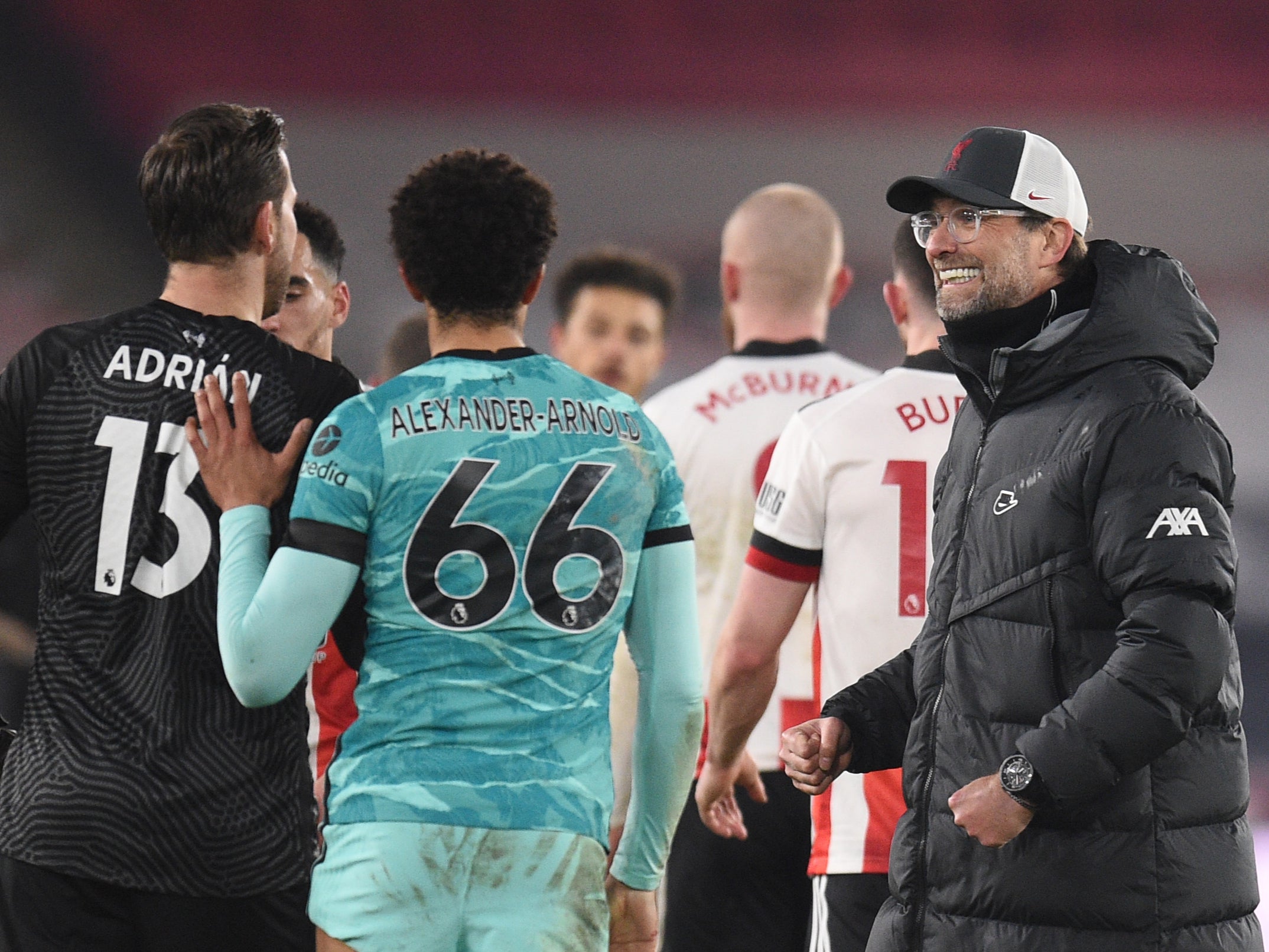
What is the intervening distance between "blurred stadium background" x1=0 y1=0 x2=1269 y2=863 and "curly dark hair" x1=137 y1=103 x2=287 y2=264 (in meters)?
8.17

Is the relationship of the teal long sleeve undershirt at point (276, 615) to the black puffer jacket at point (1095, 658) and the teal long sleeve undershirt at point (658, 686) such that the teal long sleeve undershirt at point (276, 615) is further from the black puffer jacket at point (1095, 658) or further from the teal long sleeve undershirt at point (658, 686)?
the black puffer jacket at point (1095, 658)

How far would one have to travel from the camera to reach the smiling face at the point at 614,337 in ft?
19.1

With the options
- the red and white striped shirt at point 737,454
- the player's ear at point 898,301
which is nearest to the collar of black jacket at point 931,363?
the player's ear at point 898,301

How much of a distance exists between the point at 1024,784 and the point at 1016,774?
0.02 m

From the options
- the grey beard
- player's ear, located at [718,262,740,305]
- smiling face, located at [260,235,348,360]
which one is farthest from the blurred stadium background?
the grey beard

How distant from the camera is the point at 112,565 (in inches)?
81.7

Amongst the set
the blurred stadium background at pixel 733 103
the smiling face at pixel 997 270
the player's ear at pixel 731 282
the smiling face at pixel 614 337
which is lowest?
the smiling face at pixel 997 270

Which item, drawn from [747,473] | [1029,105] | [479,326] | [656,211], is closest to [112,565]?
[479,326]

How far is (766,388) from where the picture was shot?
3.81 meters

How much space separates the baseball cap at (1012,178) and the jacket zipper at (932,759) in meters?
0.34

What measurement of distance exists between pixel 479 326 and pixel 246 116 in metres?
0.46

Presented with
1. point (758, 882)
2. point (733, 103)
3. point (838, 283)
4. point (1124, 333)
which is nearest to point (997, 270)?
point (1124, 333)

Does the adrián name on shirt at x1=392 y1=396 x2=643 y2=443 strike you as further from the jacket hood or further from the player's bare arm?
the player's bare arm

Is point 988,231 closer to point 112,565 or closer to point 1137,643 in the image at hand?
point 1137,643
